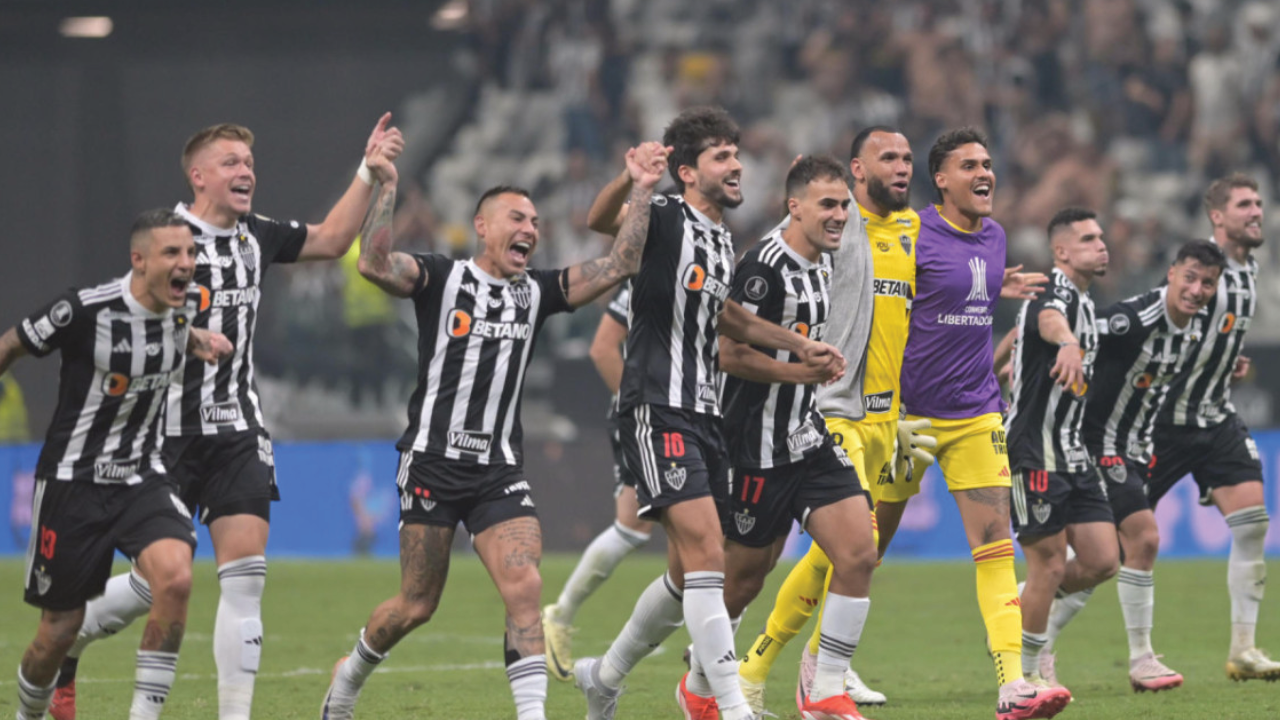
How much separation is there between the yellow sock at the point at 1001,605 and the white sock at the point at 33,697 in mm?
3860

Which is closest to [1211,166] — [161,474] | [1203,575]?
[1203,575]

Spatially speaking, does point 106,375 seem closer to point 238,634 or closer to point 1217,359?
point 238,634

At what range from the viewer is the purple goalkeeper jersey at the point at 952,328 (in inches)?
312

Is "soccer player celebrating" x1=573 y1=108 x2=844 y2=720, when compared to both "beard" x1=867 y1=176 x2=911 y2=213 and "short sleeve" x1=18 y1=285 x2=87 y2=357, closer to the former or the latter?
"beard" x1=867 y1=176 x2=911 y2=213

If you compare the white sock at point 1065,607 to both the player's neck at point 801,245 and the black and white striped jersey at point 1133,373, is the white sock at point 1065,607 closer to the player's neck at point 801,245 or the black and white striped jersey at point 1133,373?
the black and white striped jersey at point 1133,373

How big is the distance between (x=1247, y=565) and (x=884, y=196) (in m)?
3.47

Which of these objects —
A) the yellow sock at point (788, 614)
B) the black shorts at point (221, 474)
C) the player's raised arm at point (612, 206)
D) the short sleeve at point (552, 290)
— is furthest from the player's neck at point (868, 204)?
the black shorts at point (221, 474)

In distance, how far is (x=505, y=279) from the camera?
701 centimetres

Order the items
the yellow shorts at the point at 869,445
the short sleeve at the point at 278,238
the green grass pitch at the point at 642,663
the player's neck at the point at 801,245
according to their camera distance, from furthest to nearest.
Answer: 1. the green grass pitch at the point at 642,663
2. the yellow shorts at the point at 869,445
3. the player's neck at the point at 801,245
4. the short sleeve at the point at 278,238

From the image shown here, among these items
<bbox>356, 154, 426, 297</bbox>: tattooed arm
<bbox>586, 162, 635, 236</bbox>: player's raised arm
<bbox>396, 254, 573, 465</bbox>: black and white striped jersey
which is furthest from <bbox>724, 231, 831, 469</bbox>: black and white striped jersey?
<bbox>356, 154, 426, 297</bbox>: tattooed arm

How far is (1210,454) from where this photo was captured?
32.7 feet

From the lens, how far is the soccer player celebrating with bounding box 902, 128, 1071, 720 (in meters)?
7.77

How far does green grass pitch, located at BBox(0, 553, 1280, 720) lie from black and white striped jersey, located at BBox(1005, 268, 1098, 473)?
1.21m

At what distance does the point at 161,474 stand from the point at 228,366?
624 millimetres
